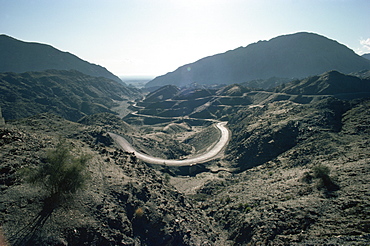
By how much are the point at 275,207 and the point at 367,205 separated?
8026mm

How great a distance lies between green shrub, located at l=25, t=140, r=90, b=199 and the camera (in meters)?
16.8

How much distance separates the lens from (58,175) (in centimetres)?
1703

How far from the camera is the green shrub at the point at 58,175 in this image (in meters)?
16.8

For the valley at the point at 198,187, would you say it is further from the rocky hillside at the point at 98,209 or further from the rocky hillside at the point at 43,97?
the rocky hillside at the point at 43,97

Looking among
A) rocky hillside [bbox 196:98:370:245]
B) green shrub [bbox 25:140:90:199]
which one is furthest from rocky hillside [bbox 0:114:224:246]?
rocky hillside [bbox 196:98:370:245]

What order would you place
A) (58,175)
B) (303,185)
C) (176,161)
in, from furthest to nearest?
(176,161) → (303,185) → (58,175)

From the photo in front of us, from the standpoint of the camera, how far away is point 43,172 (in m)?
16.9

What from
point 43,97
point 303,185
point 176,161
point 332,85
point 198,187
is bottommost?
point 198,187

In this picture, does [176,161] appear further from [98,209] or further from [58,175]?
[58,175]

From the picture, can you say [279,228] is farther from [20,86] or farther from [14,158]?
[20,86]

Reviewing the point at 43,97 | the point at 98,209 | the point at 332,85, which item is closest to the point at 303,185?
the point at 98,209

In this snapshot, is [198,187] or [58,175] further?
[198,187]

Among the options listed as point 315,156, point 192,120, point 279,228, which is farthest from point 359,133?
point 192,120

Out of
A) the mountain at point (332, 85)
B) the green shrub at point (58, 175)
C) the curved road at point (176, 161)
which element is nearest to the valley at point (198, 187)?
the green shrub at point (58, 175)
